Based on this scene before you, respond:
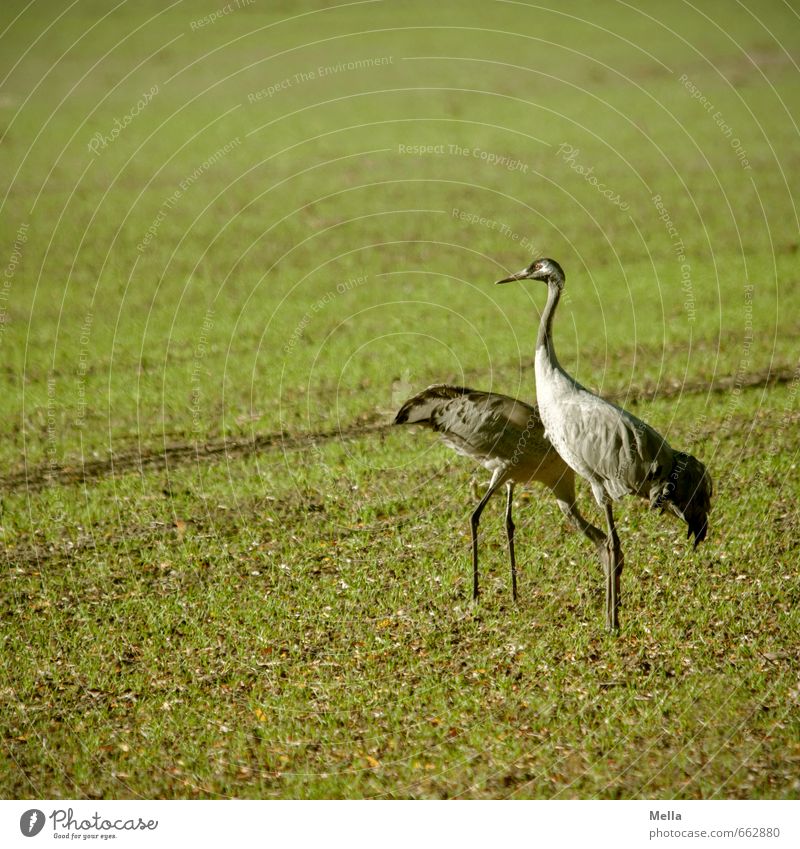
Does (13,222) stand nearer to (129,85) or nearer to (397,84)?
(129,85)

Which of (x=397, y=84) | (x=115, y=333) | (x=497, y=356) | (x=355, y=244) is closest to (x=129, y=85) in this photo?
(x=397, y=84)

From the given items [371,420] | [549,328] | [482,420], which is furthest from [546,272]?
[371,420]

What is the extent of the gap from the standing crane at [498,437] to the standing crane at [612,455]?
0.64 m

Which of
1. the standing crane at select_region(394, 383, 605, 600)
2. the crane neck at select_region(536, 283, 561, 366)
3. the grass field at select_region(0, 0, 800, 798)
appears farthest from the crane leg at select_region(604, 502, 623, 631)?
Answer: the crane neck at select_region(536, 283, 561, 366)

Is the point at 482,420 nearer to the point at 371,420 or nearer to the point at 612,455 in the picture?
the point at 612,455

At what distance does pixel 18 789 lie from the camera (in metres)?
7.12

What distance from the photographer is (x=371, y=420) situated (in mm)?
13438

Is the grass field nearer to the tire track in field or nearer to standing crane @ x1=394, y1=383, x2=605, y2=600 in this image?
the tire track in field

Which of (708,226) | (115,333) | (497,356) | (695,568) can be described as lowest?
(695,568)

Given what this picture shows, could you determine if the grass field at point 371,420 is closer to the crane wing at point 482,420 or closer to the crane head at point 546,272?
the crane wing at point 482,420

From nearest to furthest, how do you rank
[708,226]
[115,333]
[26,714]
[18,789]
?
[18,789], [26,714], [115,333], [708,226]

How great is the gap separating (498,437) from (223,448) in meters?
5.11

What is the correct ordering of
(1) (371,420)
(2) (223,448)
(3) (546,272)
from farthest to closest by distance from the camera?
(1) (371,420) < (2) (223,448) < (3) (546,272)

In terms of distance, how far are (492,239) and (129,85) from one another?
1688cm
